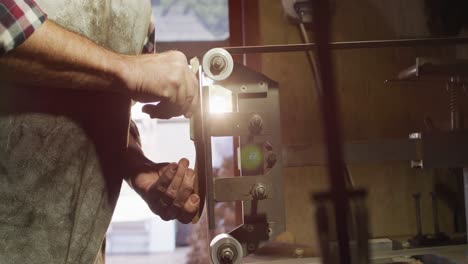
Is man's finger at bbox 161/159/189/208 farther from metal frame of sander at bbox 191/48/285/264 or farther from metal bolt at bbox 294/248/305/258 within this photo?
metal bolt at bbox 294/248/305/258

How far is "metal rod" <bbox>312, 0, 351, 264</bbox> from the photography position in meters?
0.25

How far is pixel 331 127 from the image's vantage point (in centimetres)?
25

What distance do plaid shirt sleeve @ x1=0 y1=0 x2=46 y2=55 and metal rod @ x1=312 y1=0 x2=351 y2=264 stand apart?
1.28ft

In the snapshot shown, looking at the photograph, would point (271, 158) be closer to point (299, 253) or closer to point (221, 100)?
point (221, 100)

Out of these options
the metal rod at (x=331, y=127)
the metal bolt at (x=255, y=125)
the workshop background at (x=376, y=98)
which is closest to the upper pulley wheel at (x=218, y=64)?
the metal bolt at (x=255, y=125)

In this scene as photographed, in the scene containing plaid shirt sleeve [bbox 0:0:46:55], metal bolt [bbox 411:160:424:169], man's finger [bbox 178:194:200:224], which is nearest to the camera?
plaid shirt sleeve [bbox 0:0:46:55]

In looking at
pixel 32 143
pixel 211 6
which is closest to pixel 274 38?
pixel 211 6

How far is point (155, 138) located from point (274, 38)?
591mm

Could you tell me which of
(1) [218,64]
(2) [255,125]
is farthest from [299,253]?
(1) [218,64]

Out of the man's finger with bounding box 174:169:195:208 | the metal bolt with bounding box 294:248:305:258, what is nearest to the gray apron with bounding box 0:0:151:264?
the man's finger with bounding box 174:169:195:208

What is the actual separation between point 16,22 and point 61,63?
0.23 feet

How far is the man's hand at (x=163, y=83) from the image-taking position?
614 mm

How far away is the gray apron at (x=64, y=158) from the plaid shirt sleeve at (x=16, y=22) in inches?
2.8

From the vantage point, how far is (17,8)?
52cm
